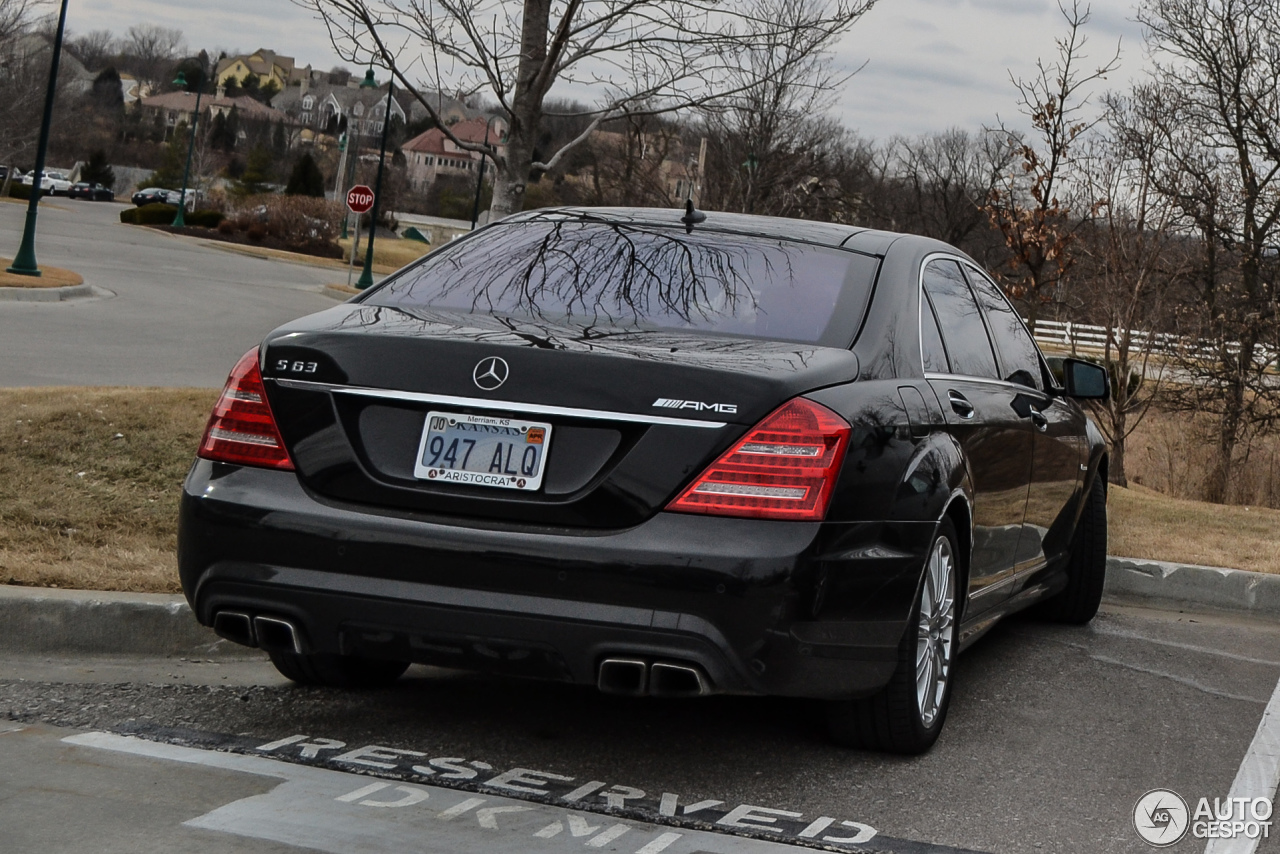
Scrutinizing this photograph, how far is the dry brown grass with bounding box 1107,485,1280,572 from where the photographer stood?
28.6 ft

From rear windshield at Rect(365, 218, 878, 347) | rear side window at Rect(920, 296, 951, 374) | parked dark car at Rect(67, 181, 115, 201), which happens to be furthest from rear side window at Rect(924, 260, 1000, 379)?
parked dark car at Rect(67, 181, 115, 201)

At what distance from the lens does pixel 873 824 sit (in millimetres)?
3926

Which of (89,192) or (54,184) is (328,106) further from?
(54,184)

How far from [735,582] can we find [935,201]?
76.4 m

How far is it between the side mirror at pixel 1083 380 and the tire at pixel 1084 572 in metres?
0.68

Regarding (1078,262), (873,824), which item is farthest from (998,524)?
(1078,262)

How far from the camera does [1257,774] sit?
186 inches

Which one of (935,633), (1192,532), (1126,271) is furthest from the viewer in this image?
(1126,271)

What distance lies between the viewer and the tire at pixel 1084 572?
709 cm

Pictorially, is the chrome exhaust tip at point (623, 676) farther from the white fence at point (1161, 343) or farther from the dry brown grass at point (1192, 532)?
the white fence at point (1161, 343)

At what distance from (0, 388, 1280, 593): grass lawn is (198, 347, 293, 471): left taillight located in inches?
73.4

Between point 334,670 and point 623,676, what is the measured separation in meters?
1.53

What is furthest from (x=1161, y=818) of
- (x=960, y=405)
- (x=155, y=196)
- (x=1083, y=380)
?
(x=155, y=196)

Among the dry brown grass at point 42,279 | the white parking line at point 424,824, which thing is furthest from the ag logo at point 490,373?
the dry brown grass at point 42,279
